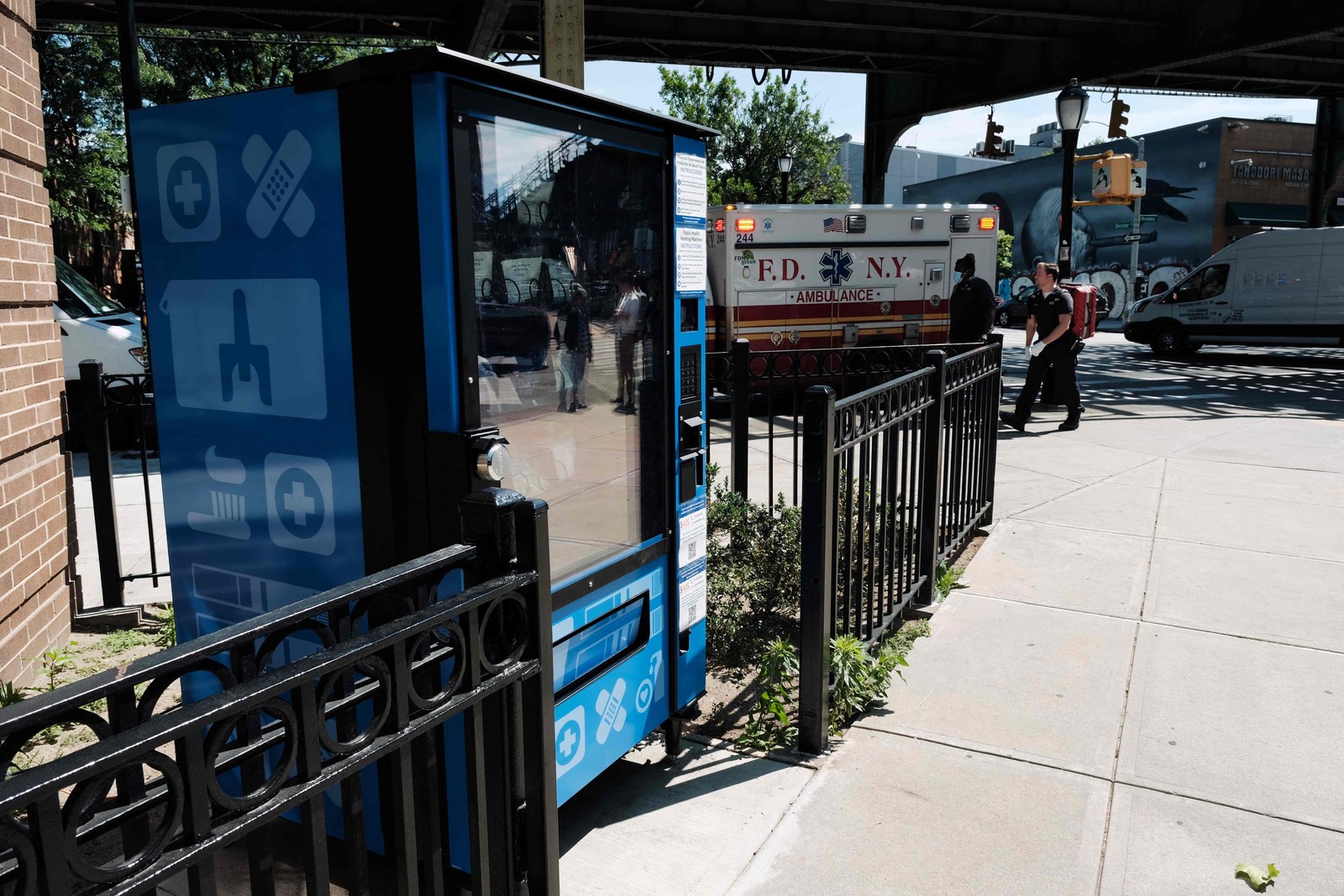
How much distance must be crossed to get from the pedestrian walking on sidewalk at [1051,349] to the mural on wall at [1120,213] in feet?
95.9

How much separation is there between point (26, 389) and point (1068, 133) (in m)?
12.2

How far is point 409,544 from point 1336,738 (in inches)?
142

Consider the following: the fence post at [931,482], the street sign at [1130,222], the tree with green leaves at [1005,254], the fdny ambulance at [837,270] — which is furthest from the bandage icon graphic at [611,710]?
the tree with green leaves at [1005,254]

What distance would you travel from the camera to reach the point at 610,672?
10.5 ft

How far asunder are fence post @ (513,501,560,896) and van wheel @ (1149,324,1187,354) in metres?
23.8

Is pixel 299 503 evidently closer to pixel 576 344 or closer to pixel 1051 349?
pixel 576 344

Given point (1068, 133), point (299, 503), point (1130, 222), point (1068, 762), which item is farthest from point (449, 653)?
point (1130, 222)

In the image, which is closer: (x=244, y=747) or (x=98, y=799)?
(x=98, y=799)

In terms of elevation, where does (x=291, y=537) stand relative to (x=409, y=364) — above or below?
below

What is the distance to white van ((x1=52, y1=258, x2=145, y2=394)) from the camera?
415 inches

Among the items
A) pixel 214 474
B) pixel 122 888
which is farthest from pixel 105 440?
pixel 122 888

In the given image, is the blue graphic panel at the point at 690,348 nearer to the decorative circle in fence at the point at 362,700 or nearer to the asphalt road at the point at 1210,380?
the decorative circle in fence at the point at 362,700

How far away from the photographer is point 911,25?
1653 centimetres

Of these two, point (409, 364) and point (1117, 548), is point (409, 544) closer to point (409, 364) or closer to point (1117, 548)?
point (409, 364)
